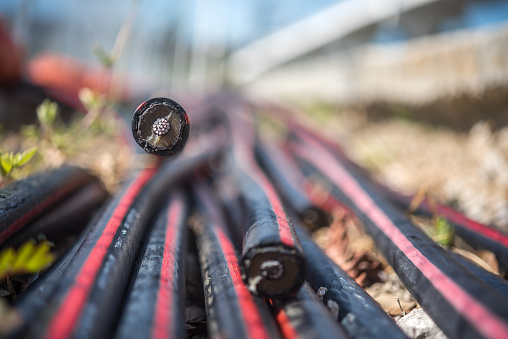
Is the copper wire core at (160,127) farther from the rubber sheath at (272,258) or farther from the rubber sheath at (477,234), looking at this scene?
the rubber sheath at (477,234)

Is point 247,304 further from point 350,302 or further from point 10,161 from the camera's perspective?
point 10,161

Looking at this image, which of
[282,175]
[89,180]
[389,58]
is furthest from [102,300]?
[389,58]

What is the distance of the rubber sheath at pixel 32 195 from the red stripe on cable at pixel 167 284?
49cm

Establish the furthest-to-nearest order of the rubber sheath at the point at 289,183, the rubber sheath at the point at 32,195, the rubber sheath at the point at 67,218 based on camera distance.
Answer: the rubber sheath at the point at 289,183
the rubber sheath at the point at 67,218
the rubber sheath at the point at 32,195

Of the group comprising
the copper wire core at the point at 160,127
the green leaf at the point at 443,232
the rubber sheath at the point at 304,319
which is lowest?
the rubber sheath at the point at 304,319

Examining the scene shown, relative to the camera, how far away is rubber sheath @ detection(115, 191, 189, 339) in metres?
0.74

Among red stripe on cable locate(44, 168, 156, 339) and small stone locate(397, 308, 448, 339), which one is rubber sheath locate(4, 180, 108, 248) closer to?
red stripe on cable locate(44, 168, 156, 339)

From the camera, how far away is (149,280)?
902mm

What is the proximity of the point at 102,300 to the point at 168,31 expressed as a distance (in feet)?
55.5

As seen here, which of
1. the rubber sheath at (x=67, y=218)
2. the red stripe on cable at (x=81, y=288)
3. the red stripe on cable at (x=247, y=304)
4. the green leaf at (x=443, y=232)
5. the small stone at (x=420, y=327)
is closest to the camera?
the red stripe on cable at (x=81, y=288)

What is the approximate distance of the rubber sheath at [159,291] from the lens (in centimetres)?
74

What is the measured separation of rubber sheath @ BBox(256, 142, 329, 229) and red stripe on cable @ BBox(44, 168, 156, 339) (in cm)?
98

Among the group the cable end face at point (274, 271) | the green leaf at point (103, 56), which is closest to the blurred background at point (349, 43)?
the green leaf at point (103, 56)

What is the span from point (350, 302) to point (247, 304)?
1.01 ft
